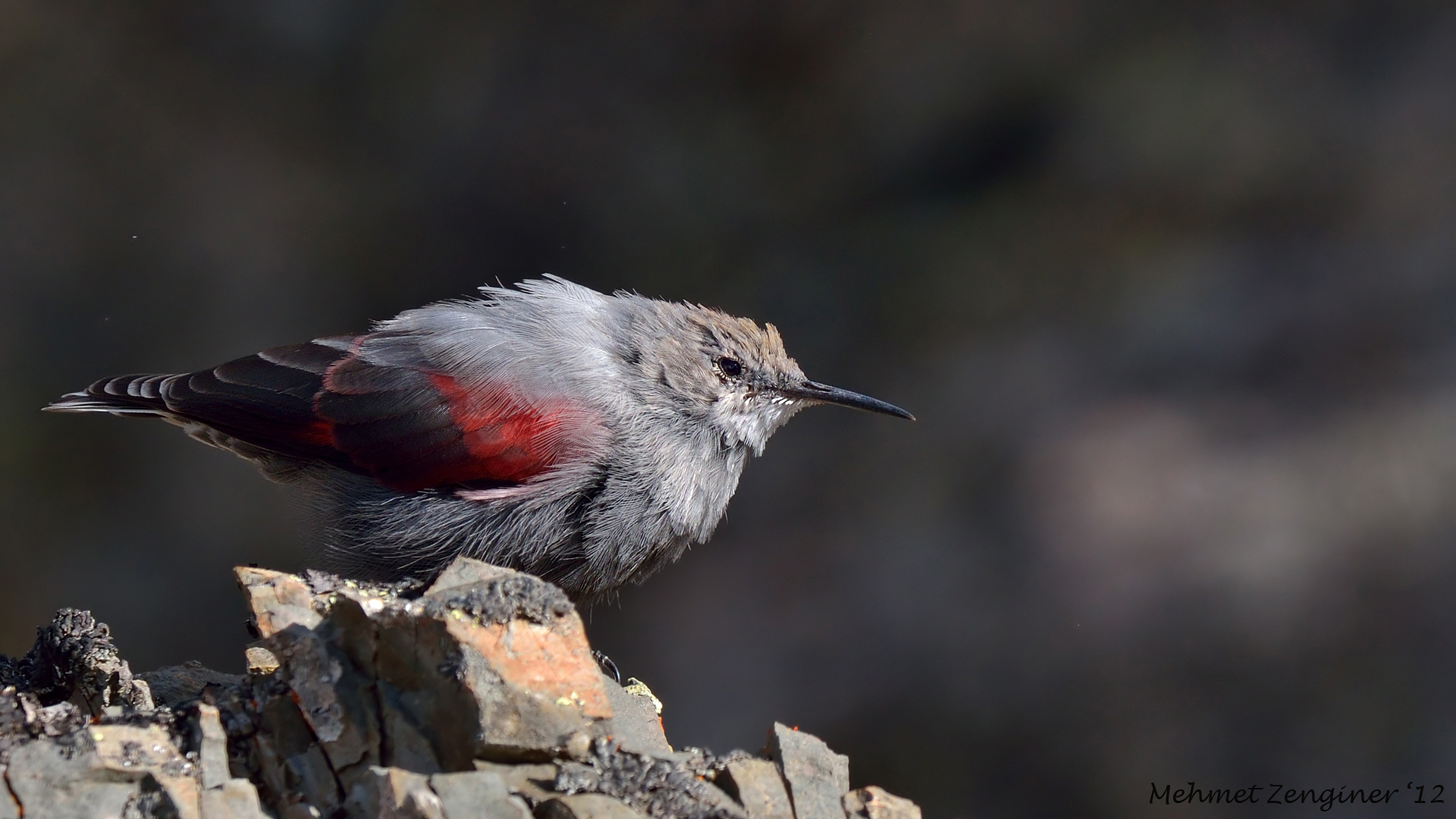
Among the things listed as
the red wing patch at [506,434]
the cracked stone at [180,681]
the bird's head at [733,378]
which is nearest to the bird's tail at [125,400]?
the cracked stone at [180,681]

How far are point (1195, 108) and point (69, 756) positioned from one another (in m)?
6.44

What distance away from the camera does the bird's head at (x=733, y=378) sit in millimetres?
4125

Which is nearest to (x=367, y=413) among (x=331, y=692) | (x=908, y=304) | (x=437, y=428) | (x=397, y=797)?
(x=437, y=428)

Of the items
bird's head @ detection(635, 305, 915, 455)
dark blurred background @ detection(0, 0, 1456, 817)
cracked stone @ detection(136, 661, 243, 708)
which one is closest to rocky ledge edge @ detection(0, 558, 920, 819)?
cracked stone @ detection(136, 661, 243, 708)

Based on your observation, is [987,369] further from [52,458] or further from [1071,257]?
[52,458]

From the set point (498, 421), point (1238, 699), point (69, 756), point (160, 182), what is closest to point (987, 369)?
point (1238, 699)

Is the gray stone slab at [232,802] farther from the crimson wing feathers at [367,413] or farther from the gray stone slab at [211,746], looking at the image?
the crimson wing feathers at [367,413]

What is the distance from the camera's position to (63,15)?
8.18 metres

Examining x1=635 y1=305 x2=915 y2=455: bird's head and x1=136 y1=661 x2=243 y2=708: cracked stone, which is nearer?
x1=136 y1=661 x2=243 y2=708: cracked stone

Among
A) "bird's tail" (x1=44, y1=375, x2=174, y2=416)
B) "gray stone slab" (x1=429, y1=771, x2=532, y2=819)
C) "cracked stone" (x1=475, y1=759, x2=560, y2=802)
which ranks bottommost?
"gray stone slab" (x1=429, y1=771, x2=532, y2=819)

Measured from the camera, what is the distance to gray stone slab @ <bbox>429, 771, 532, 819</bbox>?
223 centimetres

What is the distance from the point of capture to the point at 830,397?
4.38m

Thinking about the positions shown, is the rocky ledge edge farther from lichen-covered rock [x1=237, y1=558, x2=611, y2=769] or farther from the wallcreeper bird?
the wallcreeper bird

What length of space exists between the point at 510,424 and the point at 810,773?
161 cm
